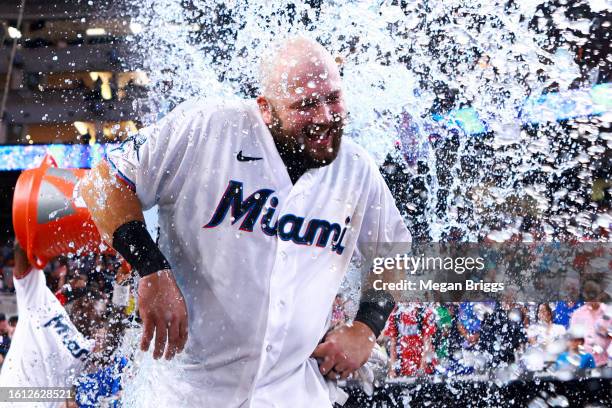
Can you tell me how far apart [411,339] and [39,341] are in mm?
2684

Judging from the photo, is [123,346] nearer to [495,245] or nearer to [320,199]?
[320,199]

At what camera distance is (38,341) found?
3.08 metres

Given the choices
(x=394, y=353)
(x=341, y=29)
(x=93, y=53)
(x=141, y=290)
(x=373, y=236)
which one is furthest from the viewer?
(x=93, y=53)

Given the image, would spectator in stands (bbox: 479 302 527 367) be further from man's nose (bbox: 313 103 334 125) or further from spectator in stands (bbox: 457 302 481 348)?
man's nose (bbox: 313 103 334 125)

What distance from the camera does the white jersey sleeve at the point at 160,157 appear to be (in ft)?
5.36

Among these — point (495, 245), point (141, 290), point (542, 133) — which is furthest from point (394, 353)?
point (542, 133)

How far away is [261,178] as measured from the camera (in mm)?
1716

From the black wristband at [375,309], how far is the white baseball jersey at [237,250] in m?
0.17

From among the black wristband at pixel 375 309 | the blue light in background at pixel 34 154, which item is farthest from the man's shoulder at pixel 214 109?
the blue light in background at pixel 34 154

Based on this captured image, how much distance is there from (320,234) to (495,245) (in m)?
3.79

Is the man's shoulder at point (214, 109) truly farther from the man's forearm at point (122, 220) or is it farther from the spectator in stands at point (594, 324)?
the spectator in stands at point (594, 324)

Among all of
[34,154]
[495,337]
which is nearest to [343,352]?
[495,337]

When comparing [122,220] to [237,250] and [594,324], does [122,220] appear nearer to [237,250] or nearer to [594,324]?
[237,250]

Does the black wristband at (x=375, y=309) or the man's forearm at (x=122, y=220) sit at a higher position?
the man's forearm at (x=122, y=220)
